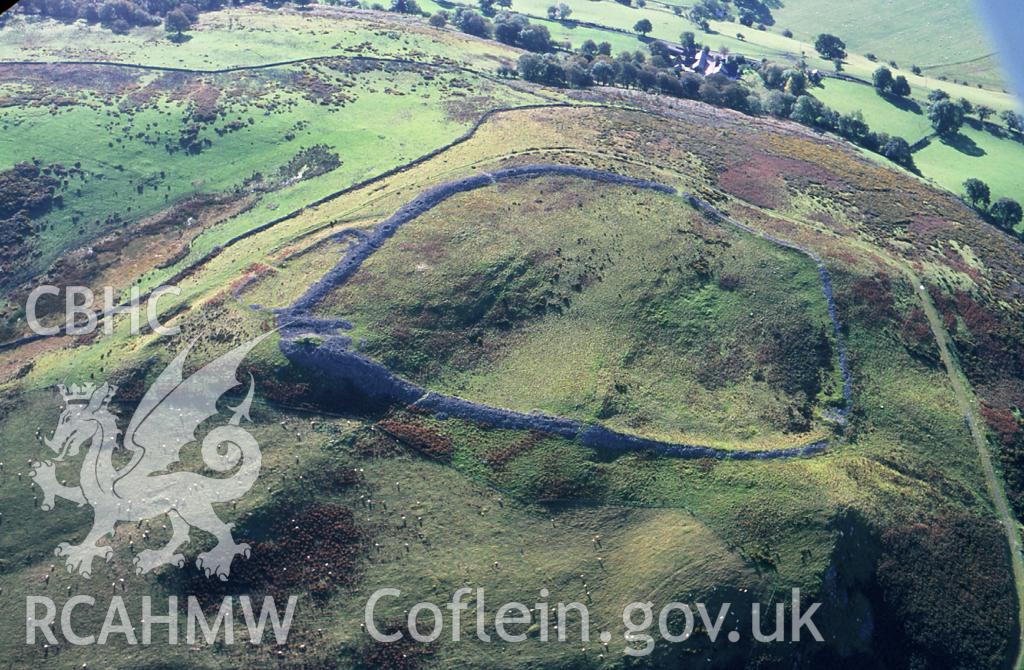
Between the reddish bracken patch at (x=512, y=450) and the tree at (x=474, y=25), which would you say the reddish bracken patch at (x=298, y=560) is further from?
the tree at (x=474, y=25)

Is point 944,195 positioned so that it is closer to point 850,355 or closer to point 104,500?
point 850,355

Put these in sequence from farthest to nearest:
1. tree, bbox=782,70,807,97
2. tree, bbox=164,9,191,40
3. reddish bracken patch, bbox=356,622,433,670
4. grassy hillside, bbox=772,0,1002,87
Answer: grassy hillside, bbox=772,0,1002,87
tree, bbox=782,70,807,97
tree, bbox=164,9,191,40
reddish bracken patch, bbox=356,622,433,670

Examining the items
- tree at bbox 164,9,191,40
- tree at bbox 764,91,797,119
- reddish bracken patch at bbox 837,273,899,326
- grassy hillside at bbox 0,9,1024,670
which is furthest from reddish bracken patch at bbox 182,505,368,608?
tree at bbox 164,9,191,40

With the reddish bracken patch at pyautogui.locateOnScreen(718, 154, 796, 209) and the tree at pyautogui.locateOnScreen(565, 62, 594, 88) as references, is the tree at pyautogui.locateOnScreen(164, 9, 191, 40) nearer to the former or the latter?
the tree at pyautogui.locateOnScreen(565, 62, 594, 88)

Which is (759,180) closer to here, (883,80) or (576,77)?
(576,77)

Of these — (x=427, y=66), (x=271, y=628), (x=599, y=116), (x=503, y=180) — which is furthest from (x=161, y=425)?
(x=427, y=66)

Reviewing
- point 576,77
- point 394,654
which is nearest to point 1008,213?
point 576,77

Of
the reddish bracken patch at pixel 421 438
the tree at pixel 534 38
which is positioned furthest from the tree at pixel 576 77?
the reddish bracken patch at pixel 421 438
